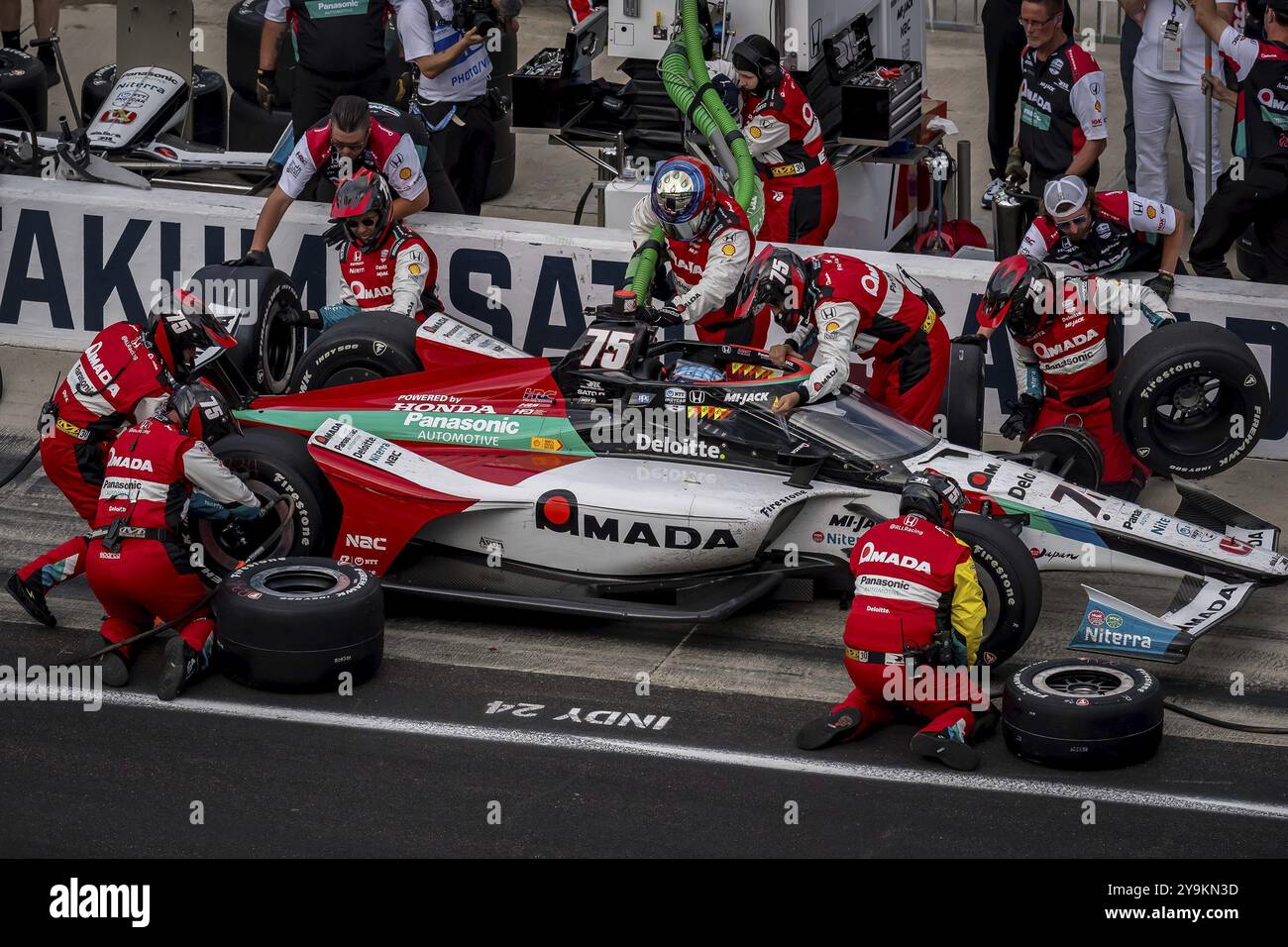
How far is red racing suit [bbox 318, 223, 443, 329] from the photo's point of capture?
1156 cm

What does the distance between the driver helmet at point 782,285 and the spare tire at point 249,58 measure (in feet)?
21.3

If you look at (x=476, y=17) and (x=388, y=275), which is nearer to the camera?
(x=388, y=275)

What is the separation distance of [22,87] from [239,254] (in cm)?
407

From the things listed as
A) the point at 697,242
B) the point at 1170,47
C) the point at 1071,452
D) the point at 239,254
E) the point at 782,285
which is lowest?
the point at 1071,452

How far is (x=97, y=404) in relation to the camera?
1009 cm

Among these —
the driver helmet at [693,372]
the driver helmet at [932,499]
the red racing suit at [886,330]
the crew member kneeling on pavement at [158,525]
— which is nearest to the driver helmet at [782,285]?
the red racing suit at [886,330]

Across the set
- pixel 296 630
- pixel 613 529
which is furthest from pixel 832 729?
pixel 296 630

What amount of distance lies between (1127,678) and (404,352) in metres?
4.33

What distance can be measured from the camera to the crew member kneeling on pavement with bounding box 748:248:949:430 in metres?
3.57

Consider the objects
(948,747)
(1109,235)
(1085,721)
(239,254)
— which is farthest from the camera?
(239,254)

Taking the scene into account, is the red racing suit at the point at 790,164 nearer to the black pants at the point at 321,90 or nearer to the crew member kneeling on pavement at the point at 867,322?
the crew member kneeling on pavement at the point at 867,322

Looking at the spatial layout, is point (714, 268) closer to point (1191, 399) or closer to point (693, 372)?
point (693, 372)

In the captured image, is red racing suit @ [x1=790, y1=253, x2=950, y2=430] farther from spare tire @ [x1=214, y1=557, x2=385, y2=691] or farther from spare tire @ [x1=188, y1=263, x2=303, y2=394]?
spare tire @ [x1=188, y1=263, x2=303, y2=394]

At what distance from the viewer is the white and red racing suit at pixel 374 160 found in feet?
39.0
